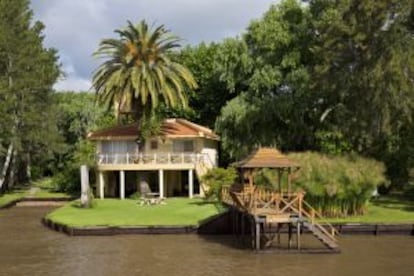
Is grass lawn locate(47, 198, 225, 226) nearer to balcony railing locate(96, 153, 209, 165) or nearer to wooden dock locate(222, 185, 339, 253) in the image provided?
wooden dock locate(222, 185, 339, 253)

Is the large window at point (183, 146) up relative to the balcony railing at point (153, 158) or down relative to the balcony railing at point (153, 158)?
up

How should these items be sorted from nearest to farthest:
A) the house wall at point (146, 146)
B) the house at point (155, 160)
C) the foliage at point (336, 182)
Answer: the foliage at point (336, 182) < the house at point (155, 160) < the house wall at point (146, 146)

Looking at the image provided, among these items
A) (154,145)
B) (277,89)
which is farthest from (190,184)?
(277,89)

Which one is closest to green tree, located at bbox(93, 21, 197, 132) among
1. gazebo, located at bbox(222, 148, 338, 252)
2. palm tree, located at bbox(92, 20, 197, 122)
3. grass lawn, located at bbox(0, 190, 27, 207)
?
palm tree, located at bbox(92, 20, 197, 122)

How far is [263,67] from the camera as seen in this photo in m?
57.9

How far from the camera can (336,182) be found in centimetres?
4031

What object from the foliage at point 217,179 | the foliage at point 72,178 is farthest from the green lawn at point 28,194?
the foliage at point 217,179

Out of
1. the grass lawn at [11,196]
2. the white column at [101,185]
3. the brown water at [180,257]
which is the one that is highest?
the white column at [101,185]

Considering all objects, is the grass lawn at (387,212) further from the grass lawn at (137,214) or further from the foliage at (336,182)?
the grass lawn at (137,214)

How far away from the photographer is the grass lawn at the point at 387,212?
131ft

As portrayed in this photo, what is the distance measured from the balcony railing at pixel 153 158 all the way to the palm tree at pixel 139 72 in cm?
342

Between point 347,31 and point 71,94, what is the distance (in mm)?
73823

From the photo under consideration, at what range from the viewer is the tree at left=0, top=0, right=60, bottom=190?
66750mm

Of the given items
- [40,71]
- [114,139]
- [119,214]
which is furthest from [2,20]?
[119,214]
